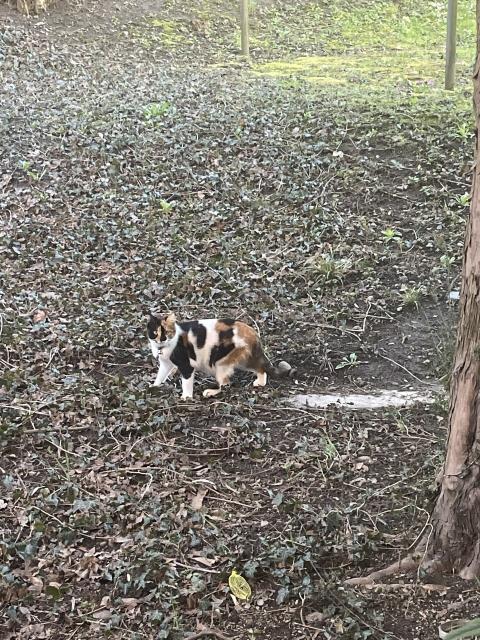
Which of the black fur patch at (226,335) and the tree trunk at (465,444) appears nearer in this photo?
the tree trunk at (465,444)

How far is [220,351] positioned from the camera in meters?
5.85

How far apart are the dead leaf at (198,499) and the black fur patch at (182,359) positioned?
1.38 meters

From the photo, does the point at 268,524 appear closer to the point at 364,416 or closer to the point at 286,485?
the point at 286,485

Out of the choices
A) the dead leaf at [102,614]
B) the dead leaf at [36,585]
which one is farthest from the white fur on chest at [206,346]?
the dead leaf at [102,614]

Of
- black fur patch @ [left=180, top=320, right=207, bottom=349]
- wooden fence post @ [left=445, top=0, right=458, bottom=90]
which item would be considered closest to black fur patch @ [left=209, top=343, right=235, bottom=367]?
black fur patch @ [left=180, top=320, right=207, bottom=349]

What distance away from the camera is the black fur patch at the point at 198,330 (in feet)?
19.1

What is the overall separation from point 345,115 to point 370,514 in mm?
7914

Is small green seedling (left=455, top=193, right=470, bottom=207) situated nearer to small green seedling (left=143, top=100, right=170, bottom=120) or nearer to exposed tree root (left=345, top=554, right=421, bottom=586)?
small green seedling (left=143, top=100, right=170, bottom=120)

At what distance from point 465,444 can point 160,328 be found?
3.08 m

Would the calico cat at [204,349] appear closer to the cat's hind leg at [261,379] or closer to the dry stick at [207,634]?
the cat's hind leg at [261,379]

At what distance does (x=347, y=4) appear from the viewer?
18906 millimetres

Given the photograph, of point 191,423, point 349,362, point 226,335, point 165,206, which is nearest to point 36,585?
point 191,423

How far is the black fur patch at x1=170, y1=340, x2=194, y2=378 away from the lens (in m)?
5.79

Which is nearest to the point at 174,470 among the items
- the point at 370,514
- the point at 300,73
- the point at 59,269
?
the point at 370,514
